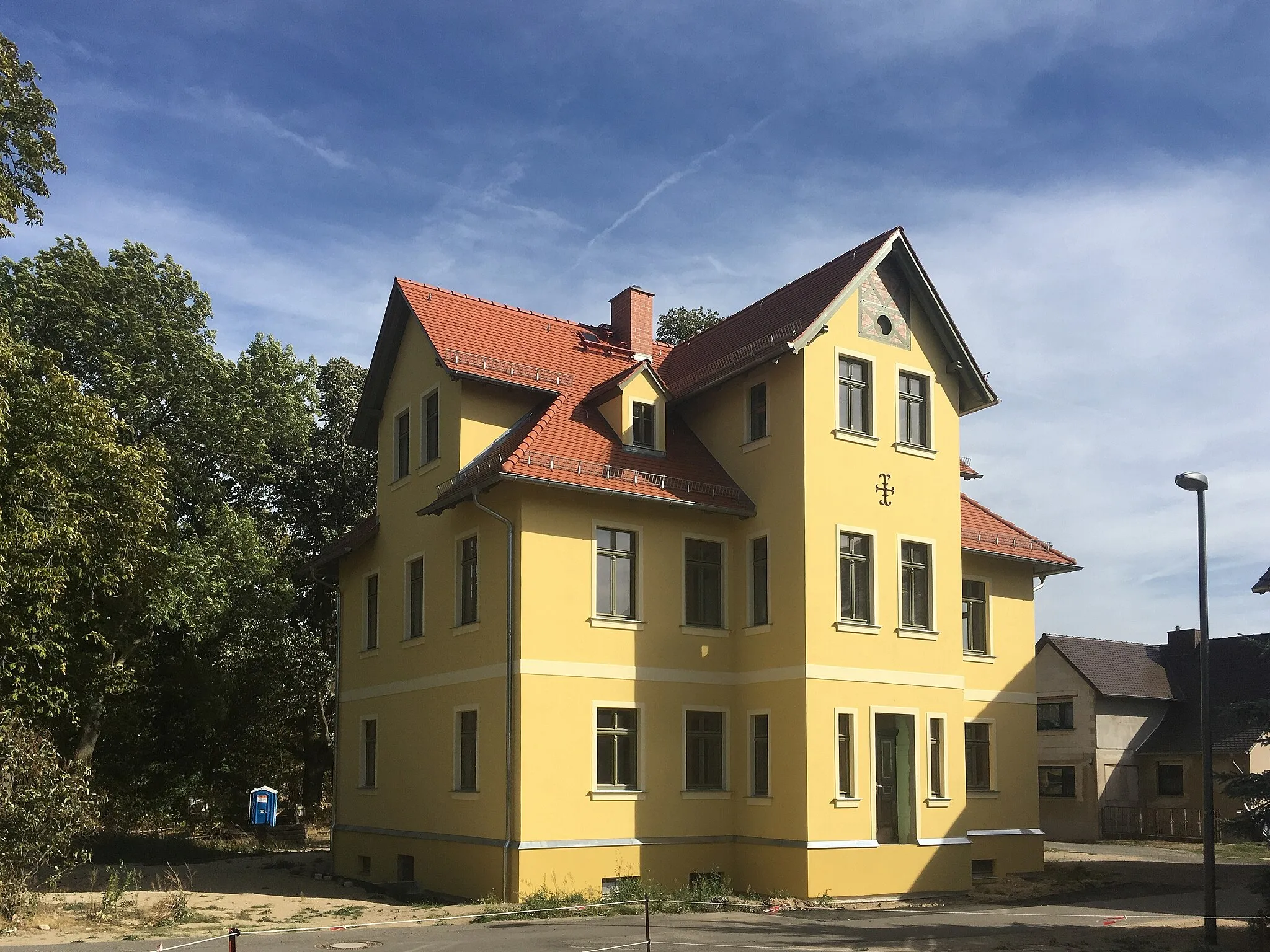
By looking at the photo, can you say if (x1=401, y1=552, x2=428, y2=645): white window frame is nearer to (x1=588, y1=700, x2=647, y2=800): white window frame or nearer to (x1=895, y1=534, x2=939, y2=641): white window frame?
(x1=588, y1=700, x2=647, y2=800): white window frame

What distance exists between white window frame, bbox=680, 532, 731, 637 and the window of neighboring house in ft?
13.7

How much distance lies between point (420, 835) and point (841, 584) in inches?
359

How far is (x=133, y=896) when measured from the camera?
20.9m

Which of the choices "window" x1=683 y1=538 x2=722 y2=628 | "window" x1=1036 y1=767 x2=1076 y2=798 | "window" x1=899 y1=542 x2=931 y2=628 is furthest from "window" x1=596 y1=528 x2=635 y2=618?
"window" x1=1036 y1=767 x2=1076 y2=798

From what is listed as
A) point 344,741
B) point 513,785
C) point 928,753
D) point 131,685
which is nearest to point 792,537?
point 928,753

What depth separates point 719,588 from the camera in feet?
77.4

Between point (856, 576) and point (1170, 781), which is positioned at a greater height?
point (856, 576)

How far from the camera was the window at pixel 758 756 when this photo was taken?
73.5 feet

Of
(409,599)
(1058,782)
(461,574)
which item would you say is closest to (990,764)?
(461,574)

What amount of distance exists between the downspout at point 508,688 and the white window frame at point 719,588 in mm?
3381

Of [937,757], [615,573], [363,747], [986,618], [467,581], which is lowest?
[363,747]

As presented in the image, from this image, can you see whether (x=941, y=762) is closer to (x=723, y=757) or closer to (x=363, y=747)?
(x=723, y=757)

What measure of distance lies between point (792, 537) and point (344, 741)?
38.9ft

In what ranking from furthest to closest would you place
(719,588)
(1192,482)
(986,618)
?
1. (986,618)
2. (719,588)
3. (1192,482)
